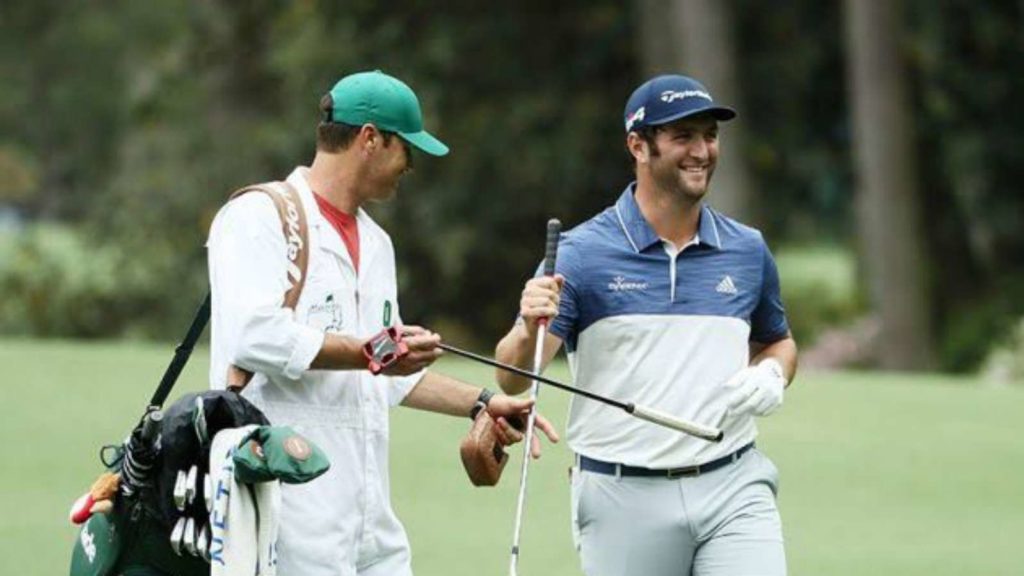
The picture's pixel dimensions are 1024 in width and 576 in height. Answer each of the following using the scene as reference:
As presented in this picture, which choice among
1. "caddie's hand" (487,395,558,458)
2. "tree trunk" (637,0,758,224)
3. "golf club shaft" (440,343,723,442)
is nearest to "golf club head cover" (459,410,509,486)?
"caddie's hand" (487,395,558,458)

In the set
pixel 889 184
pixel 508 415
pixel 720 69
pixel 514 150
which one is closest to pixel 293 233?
pixel 508 415

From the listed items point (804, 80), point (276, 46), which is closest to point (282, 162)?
point (276, 46)

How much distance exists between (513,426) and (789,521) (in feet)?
25.0

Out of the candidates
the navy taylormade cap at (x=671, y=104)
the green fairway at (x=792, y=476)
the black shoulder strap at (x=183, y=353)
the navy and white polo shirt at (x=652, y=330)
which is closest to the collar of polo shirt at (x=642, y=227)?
the navy and white polo shirt at (x=652, y=330)

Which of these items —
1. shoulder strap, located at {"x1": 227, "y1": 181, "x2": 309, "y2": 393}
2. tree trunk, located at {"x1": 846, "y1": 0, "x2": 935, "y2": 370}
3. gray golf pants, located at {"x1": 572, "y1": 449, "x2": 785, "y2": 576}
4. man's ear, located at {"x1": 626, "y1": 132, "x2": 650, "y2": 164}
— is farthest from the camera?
tree trunk, located at {"x1": 846, "y1": 0, "x2": 935, "y2": 370}

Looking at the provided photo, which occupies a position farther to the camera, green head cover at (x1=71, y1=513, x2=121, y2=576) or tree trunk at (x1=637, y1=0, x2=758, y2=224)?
tree trunk at (x1=637, y1=0, x2=758, y2=224)

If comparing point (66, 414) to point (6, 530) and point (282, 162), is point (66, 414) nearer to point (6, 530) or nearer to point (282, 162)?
point (6, 530)

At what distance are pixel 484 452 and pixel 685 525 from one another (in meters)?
0.65

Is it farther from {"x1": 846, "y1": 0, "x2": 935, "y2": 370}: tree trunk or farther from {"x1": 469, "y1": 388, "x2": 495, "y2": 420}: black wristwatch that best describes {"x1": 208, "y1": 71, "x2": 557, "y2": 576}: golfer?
{"x1": 846, "y1": 0, "x2": 935, "y2": 370}: tree trunk

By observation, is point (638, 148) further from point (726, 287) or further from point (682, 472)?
point (682, 472)

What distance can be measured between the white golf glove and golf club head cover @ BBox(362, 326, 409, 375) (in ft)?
3.56

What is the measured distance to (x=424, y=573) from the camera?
41.4ft

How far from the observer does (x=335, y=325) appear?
6812 mm

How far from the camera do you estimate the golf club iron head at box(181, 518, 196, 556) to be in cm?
647
